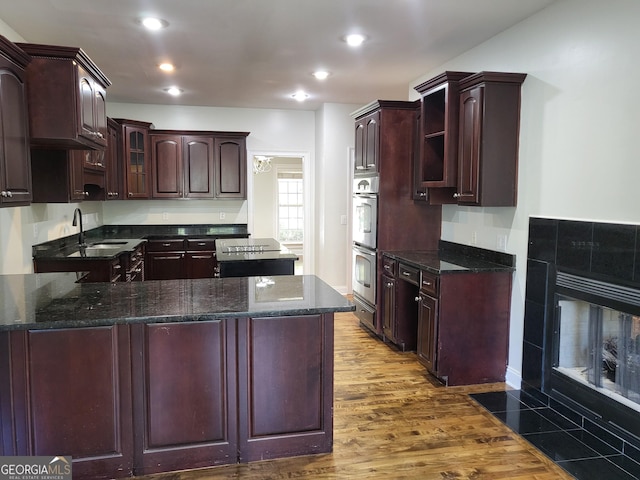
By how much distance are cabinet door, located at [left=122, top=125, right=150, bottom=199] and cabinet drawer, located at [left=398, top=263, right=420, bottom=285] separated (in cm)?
383

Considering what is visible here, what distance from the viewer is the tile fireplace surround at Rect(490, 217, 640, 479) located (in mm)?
2510

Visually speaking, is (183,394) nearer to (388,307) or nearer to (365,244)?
(388,307)

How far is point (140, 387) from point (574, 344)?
8.64 ft

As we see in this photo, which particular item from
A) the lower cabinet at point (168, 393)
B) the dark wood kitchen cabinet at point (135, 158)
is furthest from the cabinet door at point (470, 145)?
the dark wood kitchen cabinet at point (135, 158)

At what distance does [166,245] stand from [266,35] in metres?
Answer: 3.51

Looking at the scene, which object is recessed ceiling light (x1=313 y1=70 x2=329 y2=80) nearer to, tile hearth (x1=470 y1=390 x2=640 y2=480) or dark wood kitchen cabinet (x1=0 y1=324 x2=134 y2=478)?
tile hearth (x1=470 y1=390 x2=640 y2=480)

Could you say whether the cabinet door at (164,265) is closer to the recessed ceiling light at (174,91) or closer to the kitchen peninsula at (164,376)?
the recessed ceiling light at (174,91)

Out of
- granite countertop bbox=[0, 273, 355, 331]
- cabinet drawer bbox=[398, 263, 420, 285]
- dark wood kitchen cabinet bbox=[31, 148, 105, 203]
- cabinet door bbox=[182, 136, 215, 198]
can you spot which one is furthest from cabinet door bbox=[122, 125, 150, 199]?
cabinet drawer bbox=[398, 263, 420, 285]

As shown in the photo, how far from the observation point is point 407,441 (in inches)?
109

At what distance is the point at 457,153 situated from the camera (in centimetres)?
366

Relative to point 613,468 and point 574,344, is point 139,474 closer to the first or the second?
point 613,468

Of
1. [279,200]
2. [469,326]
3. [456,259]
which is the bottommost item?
[469,326]

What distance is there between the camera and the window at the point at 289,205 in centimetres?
Answer: 991

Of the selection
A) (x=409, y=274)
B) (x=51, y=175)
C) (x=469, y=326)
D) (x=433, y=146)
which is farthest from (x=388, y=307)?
(x=51, y=175)
